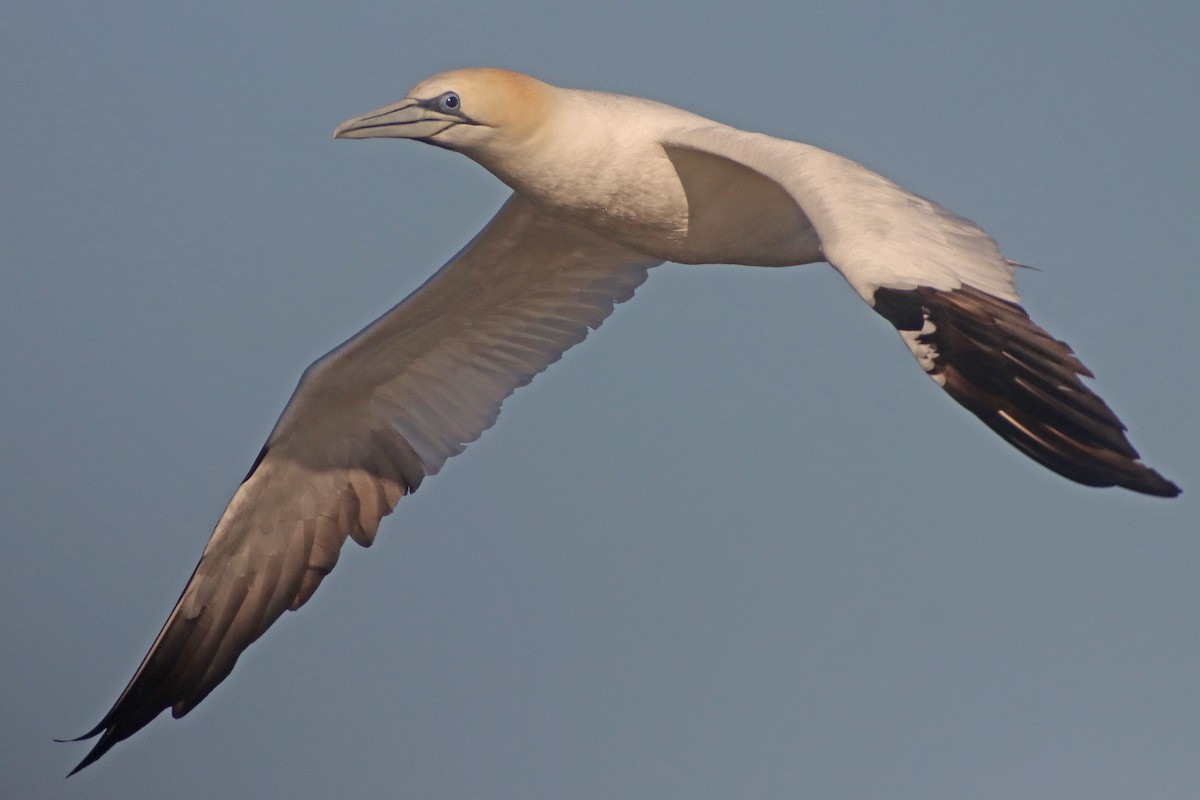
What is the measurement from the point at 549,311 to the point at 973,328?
459cm

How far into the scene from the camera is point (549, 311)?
11180 mm

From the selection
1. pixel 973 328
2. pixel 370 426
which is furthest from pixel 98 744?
pixel 973 328

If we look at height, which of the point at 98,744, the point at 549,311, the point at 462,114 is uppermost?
the point at 462,114

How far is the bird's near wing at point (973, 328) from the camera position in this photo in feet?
21.6

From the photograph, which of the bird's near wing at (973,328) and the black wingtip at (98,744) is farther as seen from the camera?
the black wingtip at (98,744)

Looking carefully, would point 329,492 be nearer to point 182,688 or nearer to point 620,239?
point 182,688

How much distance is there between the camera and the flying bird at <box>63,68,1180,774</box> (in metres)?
6.89

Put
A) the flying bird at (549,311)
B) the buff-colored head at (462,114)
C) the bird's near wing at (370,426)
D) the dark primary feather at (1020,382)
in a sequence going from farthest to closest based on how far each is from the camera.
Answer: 1. the bird's near wing at (370,426)
2. the buff-colored head at (462,114)
3. the flying bird at (549,311)
4. the dark primary feather at (1020,382)

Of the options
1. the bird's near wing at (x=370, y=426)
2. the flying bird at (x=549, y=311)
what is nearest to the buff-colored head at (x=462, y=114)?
the flying bird at (x=549, y=311)

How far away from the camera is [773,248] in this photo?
9.62m

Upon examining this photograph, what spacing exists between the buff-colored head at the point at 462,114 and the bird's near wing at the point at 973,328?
69.8 inches

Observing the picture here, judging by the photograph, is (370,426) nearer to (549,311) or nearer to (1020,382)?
(549,311)

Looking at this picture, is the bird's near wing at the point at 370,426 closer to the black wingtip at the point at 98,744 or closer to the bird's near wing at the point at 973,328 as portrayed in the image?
the black wingtip at the point at 98,744

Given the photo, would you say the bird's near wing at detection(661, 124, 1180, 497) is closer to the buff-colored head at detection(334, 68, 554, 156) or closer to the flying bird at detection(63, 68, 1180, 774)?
the flying bird at detection(63, 68, 1180, 774)
